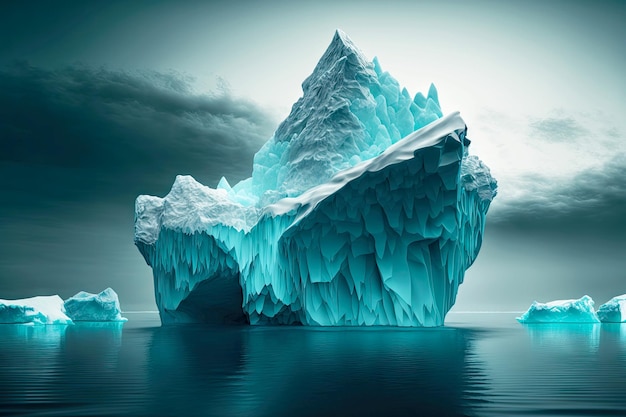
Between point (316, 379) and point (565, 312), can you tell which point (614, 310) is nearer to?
point (565, 312)

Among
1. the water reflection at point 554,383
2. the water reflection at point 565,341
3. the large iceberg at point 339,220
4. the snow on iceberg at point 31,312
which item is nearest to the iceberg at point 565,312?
the water reflection at point 565,341

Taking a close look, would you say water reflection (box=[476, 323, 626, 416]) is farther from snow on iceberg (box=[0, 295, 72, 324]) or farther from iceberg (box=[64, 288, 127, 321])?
iceberg (box=[64, 288, 127, 321])

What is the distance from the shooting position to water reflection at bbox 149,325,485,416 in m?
6.95

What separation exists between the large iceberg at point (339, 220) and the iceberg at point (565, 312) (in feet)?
67.9

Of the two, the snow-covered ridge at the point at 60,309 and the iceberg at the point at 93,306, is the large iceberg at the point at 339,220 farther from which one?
the iceberg at the point at 93,306

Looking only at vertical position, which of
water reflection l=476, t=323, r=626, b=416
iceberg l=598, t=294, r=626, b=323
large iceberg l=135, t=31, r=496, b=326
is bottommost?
iceberg l=598, t=294, r=626, b=323

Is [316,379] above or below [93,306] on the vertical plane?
above

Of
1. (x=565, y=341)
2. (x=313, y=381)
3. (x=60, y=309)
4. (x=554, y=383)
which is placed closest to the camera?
(x=554, y=383)

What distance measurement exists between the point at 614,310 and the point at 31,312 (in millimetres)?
45505

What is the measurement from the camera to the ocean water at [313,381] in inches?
269

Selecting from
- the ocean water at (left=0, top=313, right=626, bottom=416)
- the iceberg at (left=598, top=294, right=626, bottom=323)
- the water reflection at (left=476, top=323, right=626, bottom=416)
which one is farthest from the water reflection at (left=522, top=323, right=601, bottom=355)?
the iceberg at (left=598, top=294, right=626, bottom=323)

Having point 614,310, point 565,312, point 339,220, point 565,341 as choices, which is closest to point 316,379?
point 339,220

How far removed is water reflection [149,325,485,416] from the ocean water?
0.02 metres

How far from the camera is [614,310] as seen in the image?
154ft
